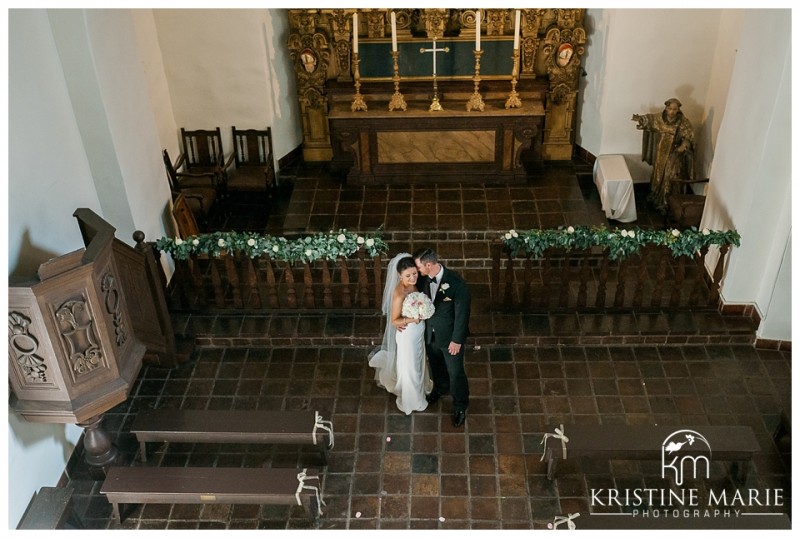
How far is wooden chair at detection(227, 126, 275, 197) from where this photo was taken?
9672 millimetres

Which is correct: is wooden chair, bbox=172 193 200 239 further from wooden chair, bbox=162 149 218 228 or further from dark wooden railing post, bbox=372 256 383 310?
dark wooden railing post, bbox=372 256 383 310

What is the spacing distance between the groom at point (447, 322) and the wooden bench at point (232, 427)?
1.19m

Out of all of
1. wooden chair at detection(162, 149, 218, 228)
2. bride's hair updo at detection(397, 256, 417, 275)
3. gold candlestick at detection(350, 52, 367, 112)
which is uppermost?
gold candlestick at detection(350, 52, 367, 112)

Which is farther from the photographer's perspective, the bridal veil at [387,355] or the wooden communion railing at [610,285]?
the wooden communion railing at [610,285]

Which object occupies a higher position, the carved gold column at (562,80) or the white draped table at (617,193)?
the carved gold column at (562,80)

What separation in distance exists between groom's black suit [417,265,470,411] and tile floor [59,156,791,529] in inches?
14.7

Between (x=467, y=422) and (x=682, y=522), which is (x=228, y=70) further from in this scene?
(x=682, y=522)

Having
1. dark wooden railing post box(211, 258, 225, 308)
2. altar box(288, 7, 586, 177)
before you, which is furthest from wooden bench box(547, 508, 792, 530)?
altar box(288, 7, 586, 177)

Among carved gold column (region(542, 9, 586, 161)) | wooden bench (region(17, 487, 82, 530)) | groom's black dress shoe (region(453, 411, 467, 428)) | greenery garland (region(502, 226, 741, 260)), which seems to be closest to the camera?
wooden bench (region(17, 487, 82, 530))

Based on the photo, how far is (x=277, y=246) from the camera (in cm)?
720

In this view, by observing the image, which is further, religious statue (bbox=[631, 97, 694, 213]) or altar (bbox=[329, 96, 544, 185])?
altar (bbox=[329, 96, 544, 185])

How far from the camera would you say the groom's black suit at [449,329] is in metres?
5.95

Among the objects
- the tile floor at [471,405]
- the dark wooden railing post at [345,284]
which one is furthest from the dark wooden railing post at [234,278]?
the dark wooden railing post at [345,284]

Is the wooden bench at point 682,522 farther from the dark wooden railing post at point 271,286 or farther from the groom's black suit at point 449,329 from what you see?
the dark wooden railing post at point 271,286
